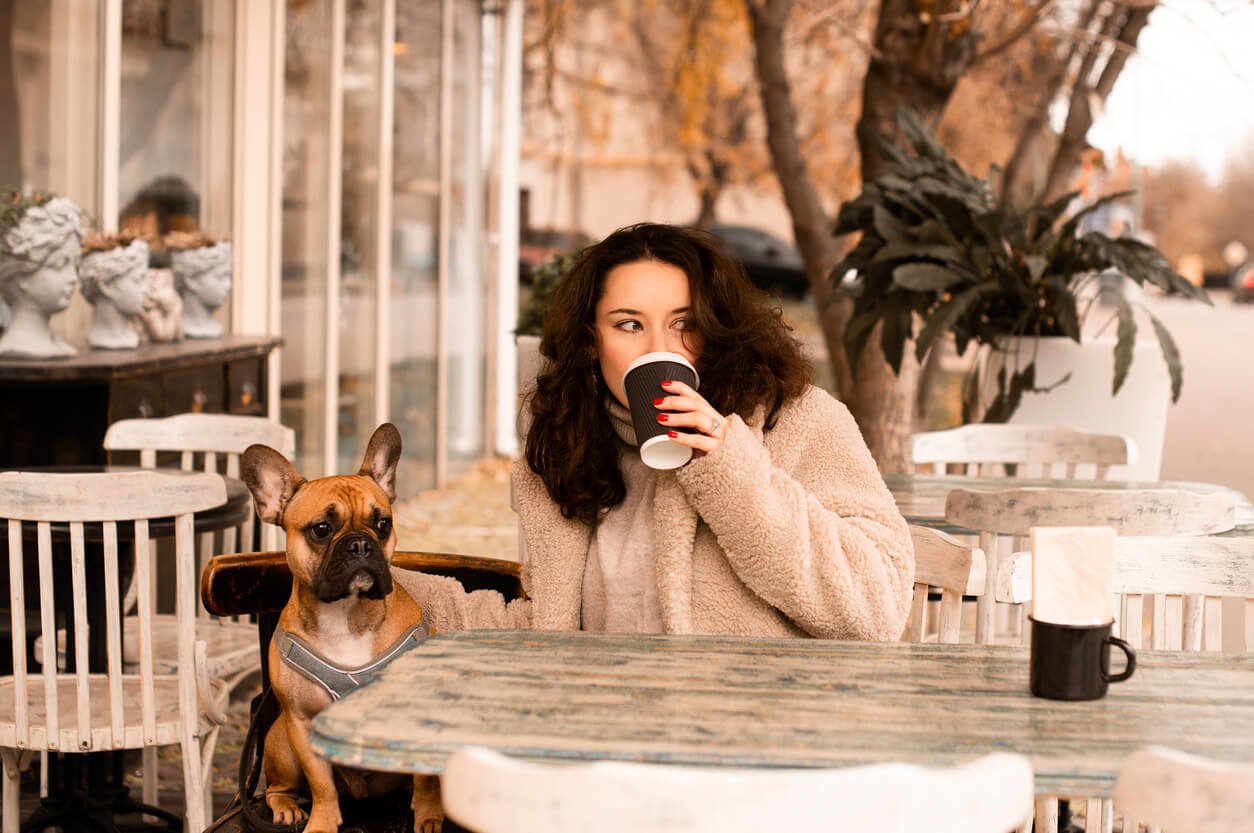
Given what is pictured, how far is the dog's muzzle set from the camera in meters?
1.98

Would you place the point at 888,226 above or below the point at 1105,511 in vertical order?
above

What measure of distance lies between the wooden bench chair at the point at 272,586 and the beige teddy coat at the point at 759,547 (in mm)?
121

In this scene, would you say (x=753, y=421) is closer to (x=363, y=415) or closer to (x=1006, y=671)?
(x=1006, y=671)

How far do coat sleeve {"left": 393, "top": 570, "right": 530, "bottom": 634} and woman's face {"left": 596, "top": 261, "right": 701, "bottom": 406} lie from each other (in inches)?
16.1

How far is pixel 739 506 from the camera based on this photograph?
1955mm

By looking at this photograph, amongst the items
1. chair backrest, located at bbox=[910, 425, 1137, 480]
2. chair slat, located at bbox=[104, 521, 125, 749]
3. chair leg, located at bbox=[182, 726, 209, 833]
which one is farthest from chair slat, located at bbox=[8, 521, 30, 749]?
chair backrest, located at bbox=[910, 425, 1137, 480]

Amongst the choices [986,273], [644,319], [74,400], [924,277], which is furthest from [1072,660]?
[986,273]

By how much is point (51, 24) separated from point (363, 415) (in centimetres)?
327

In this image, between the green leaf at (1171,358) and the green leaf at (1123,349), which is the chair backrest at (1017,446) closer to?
the green leaf at (1123,349)

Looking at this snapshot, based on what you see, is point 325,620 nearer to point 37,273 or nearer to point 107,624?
point 107,624

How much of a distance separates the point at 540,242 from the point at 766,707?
20.8m

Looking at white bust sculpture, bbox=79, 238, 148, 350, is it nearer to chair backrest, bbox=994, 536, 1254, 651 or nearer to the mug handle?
chair backrest, bbox=994, 536, 1254, 651

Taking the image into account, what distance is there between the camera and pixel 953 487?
368cm

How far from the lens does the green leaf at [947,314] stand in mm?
4836
